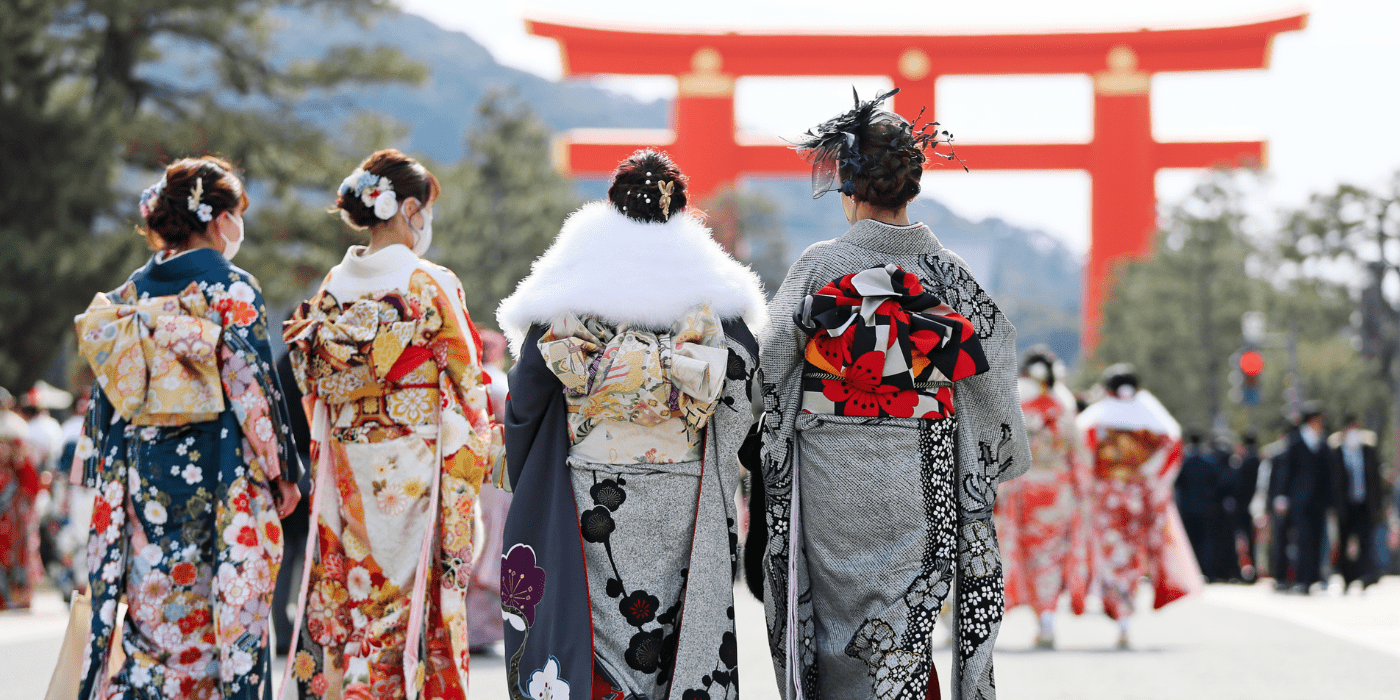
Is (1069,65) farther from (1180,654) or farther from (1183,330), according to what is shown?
(1180,654)

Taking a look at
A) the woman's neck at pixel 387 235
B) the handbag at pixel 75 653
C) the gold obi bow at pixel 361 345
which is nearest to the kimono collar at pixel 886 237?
the gold obi bow at pixel 361 345

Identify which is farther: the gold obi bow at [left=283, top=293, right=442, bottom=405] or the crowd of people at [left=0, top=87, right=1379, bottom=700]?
the gold obi bow at [left=283, top=293, right=442, bottom=405]

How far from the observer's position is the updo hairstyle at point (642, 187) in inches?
154

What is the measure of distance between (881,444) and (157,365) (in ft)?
7.28

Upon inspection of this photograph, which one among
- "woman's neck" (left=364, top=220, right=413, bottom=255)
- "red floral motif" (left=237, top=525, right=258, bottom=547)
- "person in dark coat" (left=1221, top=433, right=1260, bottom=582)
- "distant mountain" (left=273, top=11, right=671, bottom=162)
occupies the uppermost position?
"distant mountain" (left=273, top=11, right=671, bottom=162)

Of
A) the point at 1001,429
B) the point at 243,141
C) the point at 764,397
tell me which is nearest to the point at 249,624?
the point at 764,397

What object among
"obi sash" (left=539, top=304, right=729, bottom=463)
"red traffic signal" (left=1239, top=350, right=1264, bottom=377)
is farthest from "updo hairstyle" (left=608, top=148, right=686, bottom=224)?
"red traffic signal" (left=1239, top=350, right=1264, bottom=377)

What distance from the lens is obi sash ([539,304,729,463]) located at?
371 cm

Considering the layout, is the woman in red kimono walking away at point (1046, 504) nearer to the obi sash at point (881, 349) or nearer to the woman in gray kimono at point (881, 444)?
the woman in gray kimono at point (881, 444)

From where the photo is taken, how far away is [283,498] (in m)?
4.38

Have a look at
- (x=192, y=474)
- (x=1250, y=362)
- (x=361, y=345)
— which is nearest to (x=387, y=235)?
(x=361, y=345)

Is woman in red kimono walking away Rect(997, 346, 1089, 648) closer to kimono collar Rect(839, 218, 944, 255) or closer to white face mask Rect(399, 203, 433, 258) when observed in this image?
kimono collar Rect(839, 218, 944, 255)

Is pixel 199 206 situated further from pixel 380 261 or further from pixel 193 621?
pixel 193 621

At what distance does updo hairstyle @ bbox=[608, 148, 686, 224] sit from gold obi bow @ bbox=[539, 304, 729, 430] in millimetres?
338
